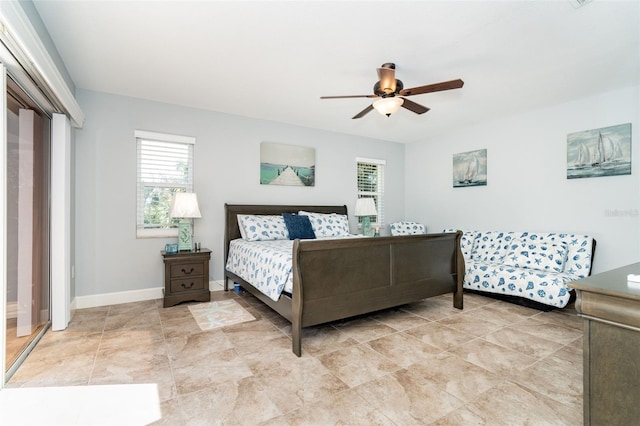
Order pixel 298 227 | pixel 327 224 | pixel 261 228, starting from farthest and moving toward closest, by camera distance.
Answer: pixel 327 224, pixel 298 227, pixel 261 228

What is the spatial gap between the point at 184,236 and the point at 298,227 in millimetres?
1436

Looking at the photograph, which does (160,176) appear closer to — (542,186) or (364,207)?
(364,207)

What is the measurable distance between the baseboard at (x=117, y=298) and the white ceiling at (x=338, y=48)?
7.76ft

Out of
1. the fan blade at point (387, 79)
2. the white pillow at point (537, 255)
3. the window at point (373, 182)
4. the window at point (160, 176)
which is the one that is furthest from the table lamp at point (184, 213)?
the white pillow at point (537, 255)

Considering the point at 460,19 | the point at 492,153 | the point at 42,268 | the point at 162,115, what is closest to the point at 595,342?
the point at 460,19

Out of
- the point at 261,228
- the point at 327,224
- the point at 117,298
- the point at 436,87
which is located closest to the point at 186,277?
the point at 117,298

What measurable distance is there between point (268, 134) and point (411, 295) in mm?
3046

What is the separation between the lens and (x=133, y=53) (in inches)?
107

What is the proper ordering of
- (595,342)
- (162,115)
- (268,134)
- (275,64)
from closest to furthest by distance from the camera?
(595,342)
(275,64)
(162,115)
(268,134)

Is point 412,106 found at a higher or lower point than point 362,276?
higher

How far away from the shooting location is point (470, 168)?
5.02 metres

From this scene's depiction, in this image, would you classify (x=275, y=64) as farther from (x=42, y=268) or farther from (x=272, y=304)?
(x=42, y=268)

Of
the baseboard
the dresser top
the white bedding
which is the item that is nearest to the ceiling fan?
the white bedding

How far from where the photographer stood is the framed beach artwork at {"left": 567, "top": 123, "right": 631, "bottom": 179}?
11.5ft
